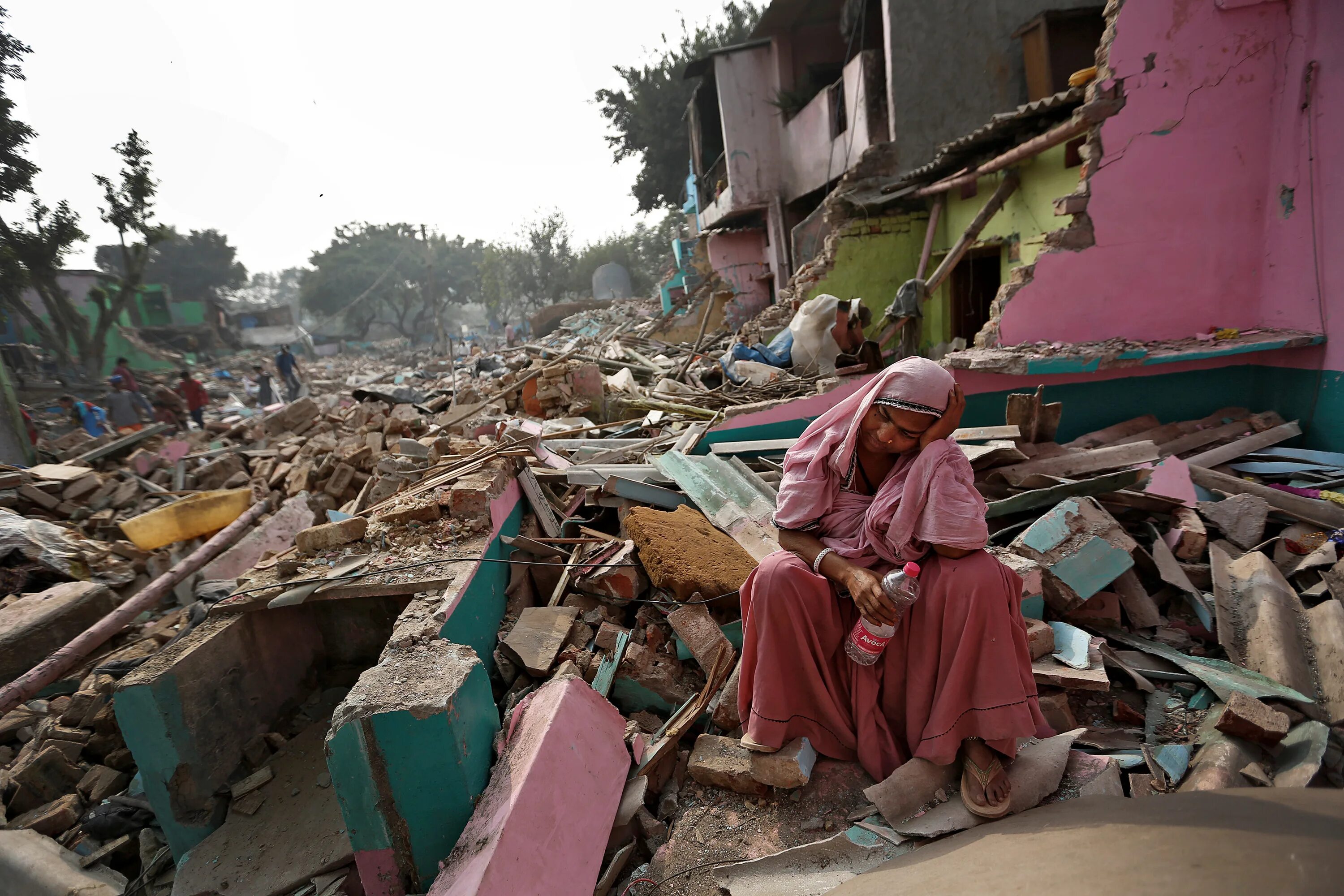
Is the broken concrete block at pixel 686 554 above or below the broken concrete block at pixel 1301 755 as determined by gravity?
above

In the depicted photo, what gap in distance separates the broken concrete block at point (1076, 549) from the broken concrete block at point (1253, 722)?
769 millimetres

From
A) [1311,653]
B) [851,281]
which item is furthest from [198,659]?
[851,281]

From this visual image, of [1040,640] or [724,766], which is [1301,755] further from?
[724,766]

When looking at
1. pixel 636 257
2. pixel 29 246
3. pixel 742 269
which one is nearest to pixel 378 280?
pixel 636 257

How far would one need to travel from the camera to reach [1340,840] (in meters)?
1.48

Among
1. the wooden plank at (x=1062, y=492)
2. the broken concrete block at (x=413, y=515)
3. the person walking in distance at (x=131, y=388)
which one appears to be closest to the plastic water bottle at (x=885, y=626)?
the wooden plank at (x=1062, y=492)

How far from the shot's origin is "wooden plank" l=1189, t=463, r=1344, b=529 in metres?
3.78

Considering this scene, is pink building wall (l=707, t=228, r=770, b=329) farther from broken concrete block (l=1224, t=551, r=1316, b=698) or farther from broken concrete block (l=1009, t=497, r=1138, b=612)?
broken concrete block (l=1224, t=551, r=1316, b=698)

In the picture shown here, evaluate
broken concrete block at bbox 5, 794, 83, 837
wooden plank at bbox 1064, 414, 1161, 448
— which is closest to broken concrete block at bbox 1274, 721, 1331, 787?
wooden plank at bbox 1064, 414, 1161, 448

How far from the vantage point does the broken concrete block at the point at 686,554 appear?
11.1 ft

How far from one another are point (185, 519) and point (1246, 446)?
1048cm

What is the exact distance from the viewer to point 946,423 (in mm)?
2152

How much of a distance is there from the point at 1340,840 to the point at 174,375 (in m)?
27.6

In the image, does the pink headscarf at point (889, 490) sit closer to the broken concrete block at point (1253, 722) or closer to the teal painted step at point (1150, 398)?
the broken concrete block at point (1253, 722)
